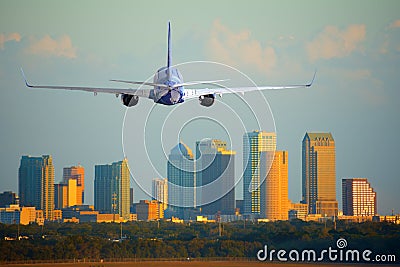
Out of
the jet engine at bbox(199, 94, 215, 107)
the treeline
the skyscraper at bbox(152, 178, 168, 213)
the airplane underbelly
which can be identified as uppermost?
the jet engine at bbox(199, 94, 215, 107)

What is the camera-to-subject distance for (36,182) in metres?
164

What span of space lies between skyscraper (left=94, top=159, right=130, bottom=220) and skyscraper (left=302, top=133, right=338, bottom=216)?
22.8 meters

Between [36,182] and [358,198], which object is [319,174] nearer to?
[358,198]

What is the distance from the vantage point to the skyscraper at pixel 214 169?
354 ft

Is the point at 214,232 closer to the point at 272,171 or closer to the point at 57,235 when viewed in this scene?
the point at 57,235

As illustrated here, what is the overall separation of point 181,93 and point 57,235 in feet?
120

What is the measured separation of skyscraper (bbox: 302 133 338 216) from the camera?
468 feet

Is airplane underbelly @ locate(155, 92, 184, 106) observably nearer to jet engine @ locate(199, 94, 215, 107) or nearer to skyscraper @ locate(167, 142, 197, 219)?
jet engine @ locate(199, 94, 215, 107)

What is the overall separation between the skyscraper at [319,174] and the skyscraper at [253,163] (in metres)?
10.8

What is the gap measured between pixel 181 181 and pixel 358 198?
2530 centimetres

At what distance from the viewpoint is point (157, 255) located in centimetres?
9494

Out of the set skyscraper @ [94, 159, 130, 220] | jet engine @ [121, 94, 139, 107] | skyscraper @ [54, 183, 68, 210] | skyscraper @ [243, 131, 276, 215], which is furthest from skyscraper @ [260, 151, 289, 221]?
jet engine @ [121, 94, 139, 107]

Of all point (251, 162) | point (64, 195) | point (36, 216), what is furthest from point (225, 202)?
point (64, 195)

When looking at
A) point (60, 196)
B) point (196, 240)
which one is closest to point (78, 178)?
point (60, 196)
